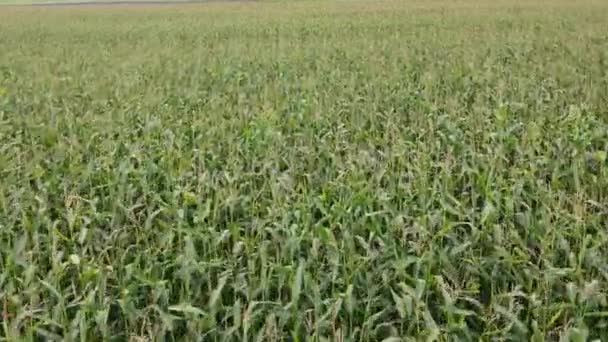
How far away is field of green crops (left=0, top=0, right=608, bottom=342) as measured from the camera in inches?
125

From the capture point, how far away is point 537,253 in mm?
3867

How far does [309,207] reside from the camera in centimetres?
421

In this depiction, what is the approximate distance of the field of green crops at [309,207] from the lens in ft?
10.4

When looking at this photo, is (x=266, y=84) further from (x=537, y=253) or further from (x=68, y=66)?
(x=537, y=253)

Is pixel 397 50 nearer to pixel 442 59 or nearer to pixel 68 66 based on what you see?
pixel 442 59

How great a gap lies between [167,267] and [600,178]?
3526 mm

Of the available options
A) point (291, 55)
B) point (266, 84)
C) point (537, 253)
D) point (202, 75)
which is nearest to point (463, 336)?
point (537, 253)

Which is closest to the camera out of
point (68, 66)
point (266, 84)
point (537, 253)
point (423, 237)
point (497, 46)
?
point (423, 237)

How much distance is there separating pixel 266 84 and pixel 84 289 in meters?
6.41

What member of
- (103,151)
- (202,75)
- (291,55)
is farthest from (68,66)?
(103,151)

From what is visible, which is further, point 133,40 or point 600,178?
point 133,40

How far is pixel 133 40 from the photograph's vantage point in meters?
18.7

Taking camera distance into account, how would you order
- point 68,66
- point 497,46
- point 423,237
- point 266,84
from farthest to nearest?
point 497,46 < point 68,66 < point 266,84 < point 423,237

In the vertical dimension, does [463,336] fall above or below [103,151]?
below
